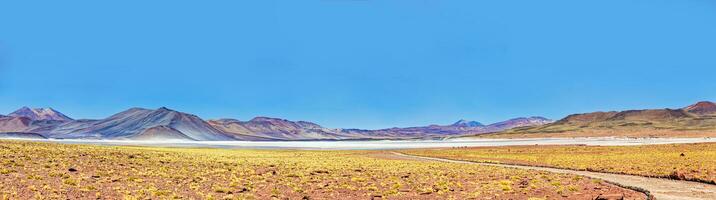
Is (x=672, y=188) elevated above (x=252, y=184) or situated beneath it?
situated beneath

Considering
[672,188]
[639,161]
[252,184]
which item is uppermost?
[639,161]

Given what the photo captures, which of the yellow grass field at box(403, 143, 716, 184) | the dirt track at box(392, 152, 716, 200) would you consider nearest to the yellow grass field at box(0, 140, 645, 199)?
the dirt track at box(392, 152, 716, 200)

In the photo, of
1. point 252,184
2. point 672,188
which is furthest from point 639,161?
point 252,184

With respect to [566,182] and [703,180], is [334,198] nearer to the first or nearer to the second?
[566,182]

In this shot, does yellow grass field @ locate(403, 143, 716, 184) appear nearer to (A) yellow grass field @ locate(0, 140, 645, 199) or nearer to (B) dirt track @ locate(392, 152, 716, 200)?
(B) dirt track @ locate(392, 152, 716, 200)

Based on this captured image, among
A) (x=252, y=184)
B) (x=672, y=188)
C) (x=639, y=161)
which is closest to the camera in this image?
(x=672, y=188)

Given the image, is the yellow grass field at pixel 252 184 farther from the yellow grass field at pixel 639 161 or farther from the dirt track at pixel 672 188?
the yellow grass field at pixel 639 161

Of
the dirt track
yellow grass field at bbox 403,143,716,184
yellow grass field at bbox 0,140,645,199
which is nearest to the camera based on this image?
the dirt track

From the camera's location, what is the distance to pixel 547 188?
28562 millimetres

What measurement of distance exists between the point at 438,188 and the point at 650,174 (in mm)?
18128

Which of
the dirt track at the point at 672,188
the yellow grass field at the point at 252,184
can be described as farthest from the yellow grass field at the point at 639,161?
the yellow grass field at the point at 252,184

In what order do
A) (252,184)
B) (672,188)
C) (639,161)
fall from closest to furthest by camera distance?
(672,188)
(252,184)
(639,161)

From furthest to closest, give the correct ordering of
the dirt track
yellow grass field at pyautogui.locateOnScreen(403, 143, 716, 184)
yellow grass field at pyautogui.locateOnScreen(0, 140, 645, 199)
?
1. yellow grass field at pyautogui.locateOnScreen(403, 143, 716, 184)
2. yellow grass field at pyautogui.locateOnScreen(0, 140, 645, 199)
3. the dirt track

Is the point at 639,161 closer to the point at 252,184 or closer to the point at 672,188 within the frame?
the point at 672,188
